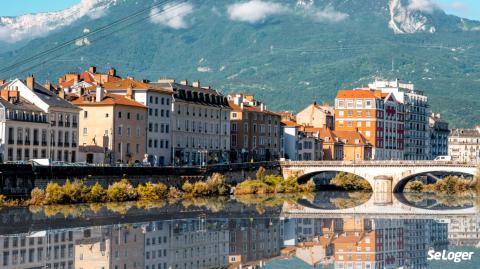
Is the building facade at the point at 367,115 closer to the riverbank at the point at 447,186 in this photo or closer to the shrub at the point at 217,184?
the riverbank at the point at 447,186

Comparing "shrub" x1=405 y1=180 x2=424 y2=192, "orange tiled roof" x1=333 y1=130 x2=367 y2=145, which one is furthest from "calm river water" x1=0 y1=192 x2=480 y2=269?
"orange tiled roof" x1=333 y1=130 x2=367 y2=145

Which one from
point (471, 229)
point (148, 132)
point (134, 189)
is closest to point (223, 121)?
point (148, 132)

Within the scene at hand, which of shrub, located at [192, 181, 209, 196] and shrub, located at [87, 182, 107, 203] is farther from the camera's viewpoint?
shrub, located at [192, 181, 209, 196]

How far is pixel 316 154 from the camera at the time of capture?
166 meters

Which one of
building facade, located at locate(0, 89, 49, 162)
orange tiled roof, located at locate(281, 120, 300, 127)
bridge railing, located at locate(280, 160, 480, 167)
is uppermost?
orange tiled roof, located at locate(281, 120, 300, 127)

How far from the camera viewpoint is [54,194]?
3497 inches

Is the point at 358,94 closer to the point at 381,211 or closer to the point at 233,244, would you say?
the point at 381,211

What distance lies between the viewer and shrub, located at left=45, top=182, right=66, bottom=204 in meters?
88.4

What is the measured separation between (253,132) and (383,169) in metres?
18.7

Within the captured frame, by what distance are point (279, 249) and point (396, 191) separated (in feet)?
252

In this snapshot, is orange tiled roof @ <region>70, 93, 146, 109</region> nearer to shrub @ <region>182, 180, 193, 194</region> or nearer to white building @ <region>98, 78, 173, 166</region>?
white building @ <region>98, 78, 173, 166</region>

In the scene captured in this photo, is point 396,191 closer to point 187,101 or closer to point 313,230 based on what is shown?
point 187,101

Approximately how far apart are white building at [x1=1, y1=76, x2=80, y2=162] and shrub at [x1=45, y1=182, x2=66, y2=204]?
1274 cm

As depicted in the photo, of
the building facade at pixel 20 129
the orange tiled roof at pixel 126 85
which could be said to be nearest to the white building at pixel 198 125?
the orange tiled roof at pixel 126 85
